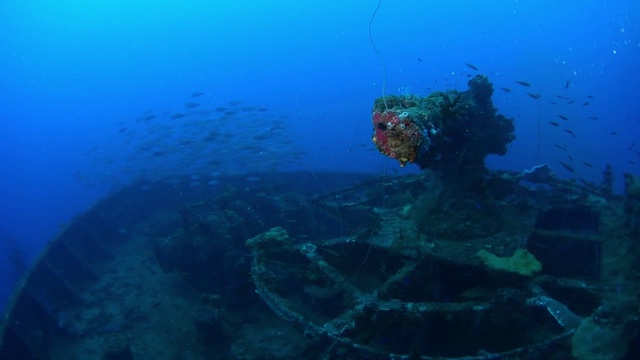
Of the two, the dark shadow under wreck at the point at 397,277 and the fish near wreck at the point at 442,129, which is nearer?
the fish near wreck at the point at 442,129

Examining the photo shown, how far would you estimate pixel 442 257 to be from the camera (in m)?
5.82

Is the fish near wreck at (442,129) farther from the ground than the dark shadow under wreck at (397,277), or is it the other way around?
the fish near wreck at (442,129)

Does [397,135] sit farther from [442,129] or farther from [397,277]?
[397,277]

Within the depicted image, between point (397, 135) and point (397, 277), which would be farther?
point (397, 277)

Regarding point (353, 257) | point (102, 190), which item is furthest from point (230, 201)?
point (102, 190)

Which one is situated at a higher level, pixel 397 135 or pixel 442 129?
→ pixel 397 135

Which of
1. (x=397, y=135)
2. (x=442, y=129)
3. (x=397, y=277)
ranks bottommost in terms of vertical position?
(x=397, y=277)

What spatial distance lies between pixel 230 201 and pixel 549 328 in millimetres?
9799

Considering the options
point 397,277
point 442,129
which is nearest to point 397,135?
point 442,129

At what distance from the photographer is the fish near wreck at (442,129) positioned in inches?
173

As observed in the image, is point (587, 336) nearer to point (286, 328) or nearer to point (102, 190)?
point (286, 328)

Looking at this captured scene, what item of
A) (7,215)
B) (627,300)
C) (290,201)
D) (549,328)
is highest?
(627,300)

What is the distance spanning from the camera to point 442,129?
18.3 feet

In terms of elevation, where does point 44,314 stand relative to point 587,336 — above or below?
below
